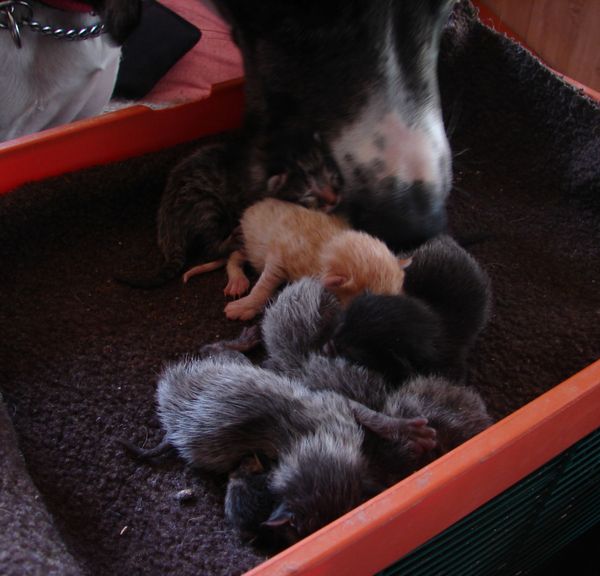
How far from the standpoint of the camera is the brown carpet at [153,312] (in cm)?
94

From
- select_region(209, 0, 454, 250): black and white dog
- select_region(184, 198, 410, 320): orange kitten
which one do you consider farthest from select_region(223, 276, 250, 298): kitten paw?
select_region(209, 0, 454, 250): black and white dog

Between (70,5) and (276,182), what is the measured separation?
572mm

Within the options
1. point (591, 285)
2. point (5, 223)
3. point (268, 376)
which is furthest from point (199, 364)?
point (591, 285)

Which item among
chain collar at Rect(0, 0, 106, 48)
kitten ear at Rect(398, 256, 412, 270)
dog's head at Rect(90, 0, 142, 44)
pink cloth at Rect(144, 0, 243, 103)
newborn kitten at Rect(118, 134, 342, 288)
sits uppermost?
dog's head at Rect(90, 0, 142, 44)

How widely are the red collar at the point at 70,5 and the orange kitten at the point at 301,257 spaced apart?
55 centimetres

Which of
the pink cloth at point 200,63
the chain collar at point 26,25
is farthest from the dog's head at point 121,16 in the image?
the pink cloth at point 200,63

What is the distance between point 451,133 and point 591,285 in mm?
460

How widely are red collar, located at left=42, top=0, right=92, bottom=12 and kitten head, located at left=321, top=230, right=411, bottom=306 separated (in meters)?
0.74

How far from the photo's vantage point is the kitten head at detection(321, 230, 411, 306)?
1070 millimetres

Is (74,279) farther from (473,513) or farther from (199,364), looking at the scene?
(473,513)

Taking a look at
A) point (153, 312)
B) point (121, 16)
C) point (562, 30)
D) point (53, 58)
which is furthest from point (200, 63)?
point (153, 312)

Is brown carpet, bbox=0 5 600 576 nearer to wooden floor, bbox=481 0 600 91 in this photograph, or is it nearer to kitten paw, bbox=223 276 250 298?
kitten paw, bbox=223 276 250 298

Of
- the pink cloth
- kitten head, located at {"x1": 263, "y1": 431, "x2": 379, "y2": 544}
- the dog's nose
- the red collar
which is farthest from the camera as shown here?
the pink cloth

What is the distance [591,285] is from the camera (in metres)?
1.32
